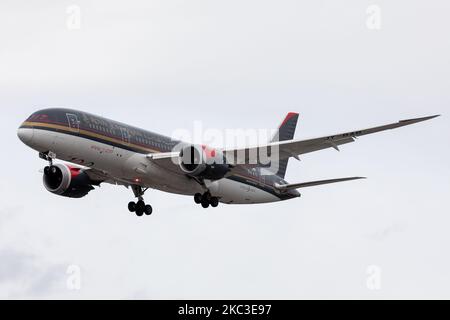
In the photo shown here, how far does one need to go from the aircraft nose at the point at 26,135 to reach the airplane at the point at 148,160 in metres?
0.01

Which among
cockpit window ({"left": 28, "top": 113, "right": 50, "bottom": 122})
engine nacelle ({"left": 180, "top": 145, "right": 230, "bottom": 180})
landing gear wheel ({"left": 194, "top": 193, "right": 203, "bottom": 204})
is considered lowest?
landing gear wheel ({"left": 194, "top": 193, "right": 203, "bottom": 204})

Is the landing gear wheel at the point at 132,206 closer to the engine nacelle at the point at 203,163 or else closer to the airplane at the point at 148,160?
the airplane at the point at 148,160

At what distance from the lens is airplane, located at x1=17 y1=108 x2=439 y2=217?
183 feet

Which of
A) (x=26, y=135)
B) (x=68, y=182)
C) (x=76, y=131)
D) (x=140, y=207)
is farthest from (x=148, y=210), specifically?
(x=26, y=135)

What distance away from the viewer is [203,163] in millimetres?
59906

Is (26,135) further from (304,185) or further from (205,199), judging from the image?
(304,185)

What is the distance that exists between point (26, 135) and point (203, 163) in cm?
1124

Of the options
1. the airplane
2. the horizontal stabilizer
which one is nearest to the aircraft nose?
the airplane

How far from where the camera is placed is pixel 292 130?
7669 cm

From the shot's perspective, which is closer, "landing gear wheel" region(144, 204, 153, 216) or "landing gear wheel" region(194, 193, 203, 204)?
"landing gear wheel" region(194, 193, 203, 204)

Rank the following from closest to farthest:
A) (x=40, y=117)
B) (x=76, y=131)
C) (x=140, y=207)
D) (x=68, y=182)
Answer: (x=40, y=117) < (x=76, y=131) < (x=68, y=182) < (x=140, y=207)

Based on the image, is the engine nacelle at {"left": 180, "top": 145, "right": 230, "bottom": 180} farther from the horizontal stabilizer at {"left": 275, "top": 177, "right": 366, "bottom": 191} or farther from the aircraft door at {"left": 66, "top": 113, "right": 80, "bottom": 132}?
the horizontal stabilizer at {"left": 275, "top": 177, "right": 366, "bottom": 191}

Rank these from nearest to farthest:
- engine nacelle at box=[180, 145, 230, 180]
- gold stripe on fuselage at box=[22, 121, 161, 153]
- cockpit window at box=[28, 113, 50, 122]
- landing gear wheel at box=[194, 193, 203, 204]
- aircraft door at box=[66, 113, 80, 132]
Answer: gold stripe on fuselage at box=[22, 121, 161, 153] < cockpit window at box=[28, 113, 50, 122] < aircraft door at box=[66, 113, 80, 132] < engine nacelle at box=[180, 145, 230, 180] < landing gear wheel at box=[194, 193, 203, 204]
